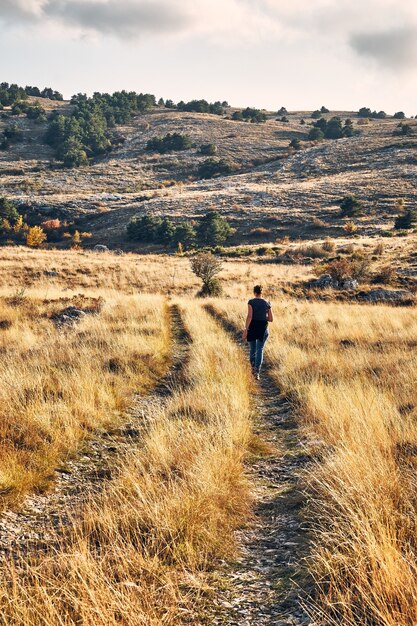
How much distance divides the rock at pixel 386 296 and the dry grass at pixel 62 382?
44.6 ft

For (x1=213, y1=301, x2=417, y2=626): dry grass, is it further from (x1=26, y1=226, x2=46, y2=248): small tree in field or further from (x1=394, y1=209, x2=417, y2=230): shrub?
(x1=26, y1=226, x2=46, y2=248): small tree in field

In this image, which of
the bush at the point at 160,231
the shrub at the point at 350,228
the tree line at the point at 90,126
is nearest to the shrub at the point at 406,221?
the shrub at the point at 350,228

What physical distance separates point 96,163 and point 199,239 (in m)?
49.9

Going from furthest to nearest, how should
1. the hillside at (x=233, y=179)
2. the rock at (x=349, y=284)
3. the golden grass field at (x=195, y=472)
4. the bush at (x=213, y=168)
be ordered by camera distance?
the bush at (x=213, y=168) < the hillside at (x=233, y=179) < the rock at (x=349, y=284) < the golden grass field at (x=195, y=472)

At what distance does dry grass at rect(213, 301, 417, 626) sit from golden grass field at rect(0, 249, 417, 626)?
0.07 ft

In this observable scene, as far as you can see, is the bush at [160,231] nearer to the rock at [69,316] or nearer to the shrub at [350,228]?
the shrub at [350,228]

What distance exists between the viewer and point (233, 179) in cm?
7656

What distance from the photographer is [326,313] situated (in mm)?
17406

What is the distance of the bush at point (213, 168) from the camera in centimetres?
8325

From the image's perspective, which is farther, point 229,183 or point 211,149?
point 211,149

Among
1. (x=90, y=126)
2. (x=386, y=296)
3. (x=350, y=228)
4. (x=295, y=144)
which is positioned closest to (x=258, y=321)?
(x=386, y=296)

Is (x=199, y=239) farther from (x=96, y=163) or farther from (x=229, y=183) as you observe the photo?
(x=96, y=163)

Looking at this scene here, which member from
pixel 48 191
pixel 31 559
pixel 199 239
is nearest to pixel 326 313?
pixel 31 559

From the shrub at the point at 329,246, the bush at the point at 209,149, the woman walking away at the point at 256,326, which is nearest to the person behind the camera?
the woman walking away at the point at 256,326
